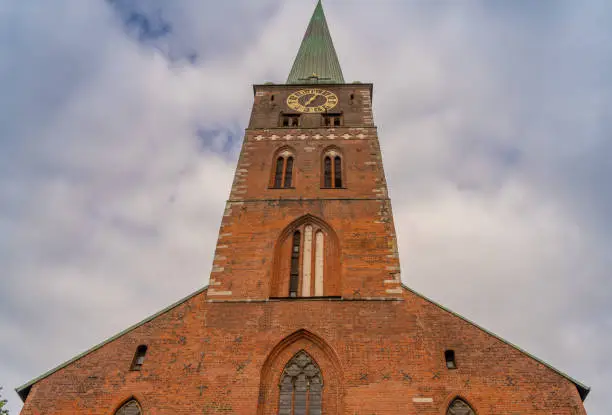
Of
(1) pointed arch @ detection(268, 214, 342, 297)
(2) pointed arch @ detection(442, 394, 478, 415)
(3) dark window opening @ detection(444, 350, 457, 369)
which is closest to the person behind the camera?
(2) pointed arch @ detection(442, 394, 478, 415)

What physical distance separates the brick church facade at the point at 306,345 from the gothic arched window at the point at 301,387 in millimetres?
28

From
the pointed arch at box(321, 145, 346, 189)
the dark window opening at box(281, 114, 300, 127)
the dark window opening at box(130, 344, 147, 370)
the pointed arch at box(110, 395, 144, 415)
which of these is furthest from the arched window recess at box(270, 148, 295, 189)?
the pointed arch at box(110, 395, 144, 415)

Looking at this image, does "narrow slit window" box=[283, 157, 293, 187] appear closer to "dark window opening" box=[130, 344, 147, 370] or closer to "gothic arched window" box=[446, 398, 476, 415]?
"dark window opening" box=[130, 344, 147, 370]

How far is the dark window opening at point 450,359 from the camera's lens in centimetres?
1408

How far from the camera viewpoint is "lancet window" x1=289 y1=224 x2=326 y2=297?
1641cm

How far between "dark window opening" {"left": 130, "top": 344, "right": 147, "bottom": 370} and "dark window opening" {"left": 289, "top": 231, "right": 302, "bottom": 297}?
14.4 ft

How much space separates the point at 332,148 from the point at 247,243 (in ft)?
20.0

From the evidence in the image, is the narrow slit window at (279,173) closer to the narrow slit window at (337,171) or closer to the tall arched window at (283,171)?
the tall arched window at (283,171)

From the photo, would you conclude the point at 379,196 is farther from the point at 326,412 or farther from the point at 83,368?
the point at 83,368

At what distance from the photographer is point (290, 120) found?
23641mm

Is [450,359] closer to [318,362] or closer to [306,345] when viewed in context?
[318,362]

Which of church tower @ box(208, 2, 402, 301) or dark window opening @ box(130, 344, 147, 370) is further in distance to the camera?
church tower @ box(208, 2, 402, 301)

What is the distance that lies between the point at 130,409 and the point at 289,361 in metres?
4.14

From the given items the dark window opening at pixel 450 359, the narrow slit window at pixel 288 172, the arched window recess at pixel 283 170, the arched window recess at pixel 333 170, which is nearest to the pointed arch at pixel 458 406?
the dark window opening at pixel 450 359
